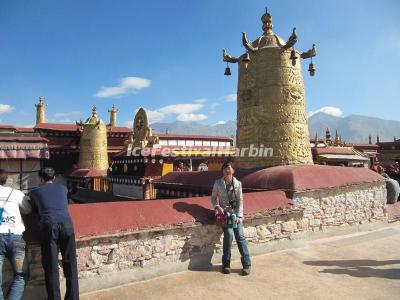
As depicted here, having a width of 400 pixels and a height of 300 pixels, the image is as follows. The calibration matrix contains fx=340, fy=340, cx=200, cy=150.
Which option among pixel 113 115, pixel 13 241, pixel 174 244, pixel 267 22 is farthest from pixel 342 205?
→ pixel 113 115

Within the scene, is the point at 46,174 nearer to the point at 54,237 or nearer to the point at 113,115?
the point at 54,237

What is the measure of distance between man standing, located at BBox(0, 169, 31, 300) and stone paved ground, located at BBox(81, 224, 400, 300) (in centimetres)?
104

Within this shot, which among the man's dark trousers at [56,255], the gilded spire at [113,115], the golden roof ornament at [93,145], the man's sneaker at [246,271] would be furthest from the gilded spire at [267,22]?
the gilded spire at [113,115]

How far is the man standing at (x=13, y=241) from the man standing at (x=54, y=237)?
0.21 m

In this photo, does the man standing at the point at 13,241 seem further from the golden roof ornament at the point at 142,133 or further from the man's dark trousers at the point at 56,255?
the golden roof ornament at the point at 142,133

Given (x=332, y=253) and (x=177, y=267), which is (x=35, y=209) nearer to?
(x=177, y=267)

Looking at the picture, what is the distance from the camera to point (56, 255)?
13.4 feet

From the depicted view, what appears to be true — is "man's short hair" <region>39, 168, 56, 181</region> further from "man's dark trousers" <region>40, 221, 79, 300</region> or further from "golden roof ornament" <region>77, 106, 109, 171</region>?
"golden roof ornament" <region>77, 106, 109, 171</region>

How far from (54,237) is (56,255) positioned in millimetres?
238

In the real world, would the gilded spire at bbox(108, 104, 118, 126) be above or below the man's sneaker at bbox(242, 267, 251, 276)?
above

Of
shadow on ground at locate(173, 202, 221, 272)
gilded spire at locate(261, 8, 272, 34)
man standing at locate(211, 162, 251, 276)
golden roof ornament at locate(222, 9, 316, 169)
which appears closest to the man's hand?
man standing at locate(211, 162, 251, 276)

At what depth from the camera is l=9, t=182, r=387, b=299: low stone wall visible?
4.77 meters

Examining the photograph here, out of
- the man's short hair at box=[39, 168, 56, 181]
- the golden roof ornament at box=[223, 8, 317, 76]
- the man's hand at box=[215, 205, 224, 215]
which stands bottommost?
the man's hand at box=[215, 205, 224, 215]

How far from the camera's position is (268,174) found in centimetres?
888
